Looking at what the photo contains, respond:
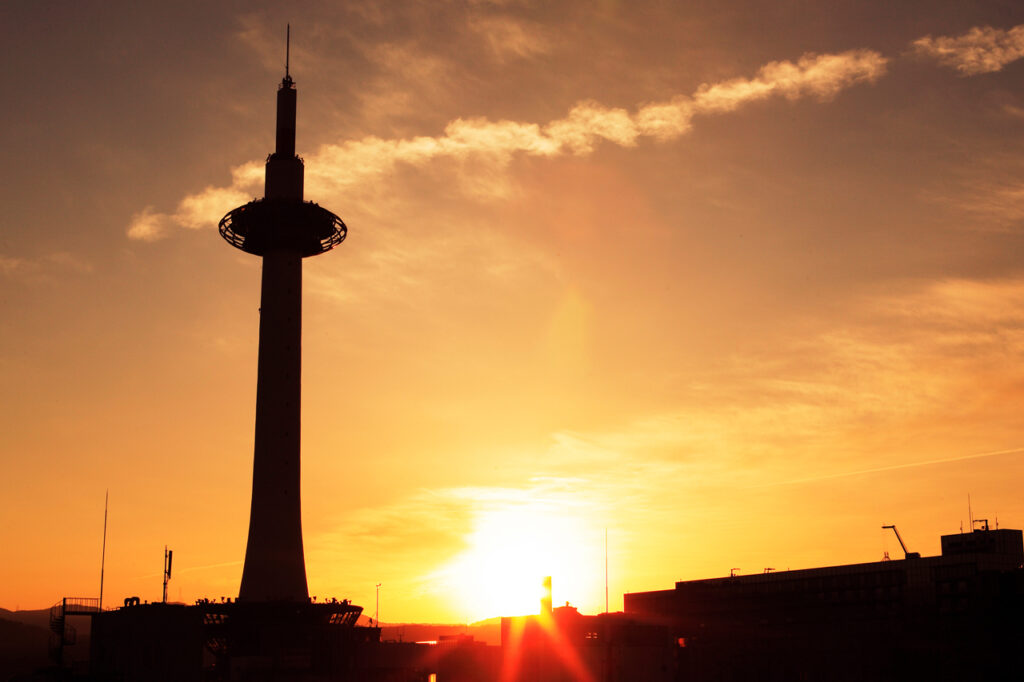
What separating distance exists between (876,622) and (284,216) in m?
93.8

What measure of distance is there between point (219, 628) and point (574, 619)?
52577mm

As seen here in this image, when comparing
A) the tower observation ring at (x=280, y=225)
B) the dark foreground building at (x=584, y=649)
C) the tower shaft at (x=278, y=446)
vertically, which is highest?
the tower observation ring at (x=280, y=225)

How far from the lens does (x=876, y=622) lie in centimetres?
14162

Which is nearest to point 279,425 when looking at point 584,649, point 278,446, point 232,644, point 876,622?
point 278,446

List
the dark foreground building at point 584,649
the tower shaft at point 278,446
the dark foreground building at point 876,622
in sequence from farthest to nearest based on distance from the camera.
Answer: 1. the dark foreground building at point 584,649
2. the dark foreground building at point 876,622
3. the tower shaft at point 278,446

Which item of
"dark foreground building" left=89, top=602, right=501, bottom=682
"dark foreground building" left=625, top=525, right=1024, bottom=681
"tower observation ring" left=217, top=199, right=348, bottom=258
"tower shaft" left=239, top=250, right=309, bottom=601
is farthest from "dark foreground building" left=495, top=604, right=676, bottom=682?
"tower observation ring" left=217, top=199, right=348, bottom=258

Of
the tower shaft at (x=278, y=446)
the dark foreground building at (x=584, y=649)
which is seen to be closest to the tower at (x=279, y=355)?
the tower shaft at (x=278, y=446)

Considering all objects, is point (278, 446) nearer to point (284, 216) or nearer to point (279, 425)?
point (279, 425)

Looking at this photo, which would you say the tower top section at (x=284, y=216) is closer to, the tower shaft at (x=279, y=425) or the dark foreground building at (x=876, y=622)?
the tower shaft at (x=279, y=425)

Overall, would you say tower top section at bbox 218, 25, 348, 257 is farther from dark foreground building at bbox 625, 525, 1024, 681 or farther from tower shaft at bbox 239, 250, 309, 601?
dark foreground building at bbox 625, 525, 1024, 681

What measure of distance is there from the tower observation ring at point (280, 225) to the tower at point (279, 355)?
0.41 feet

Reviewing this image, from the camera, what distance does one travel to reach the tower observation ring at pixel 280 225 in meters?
132

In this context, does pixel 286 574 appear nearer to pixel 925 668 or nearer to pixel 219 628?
pixel 219 628

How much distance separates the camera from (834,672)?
137375 mm
